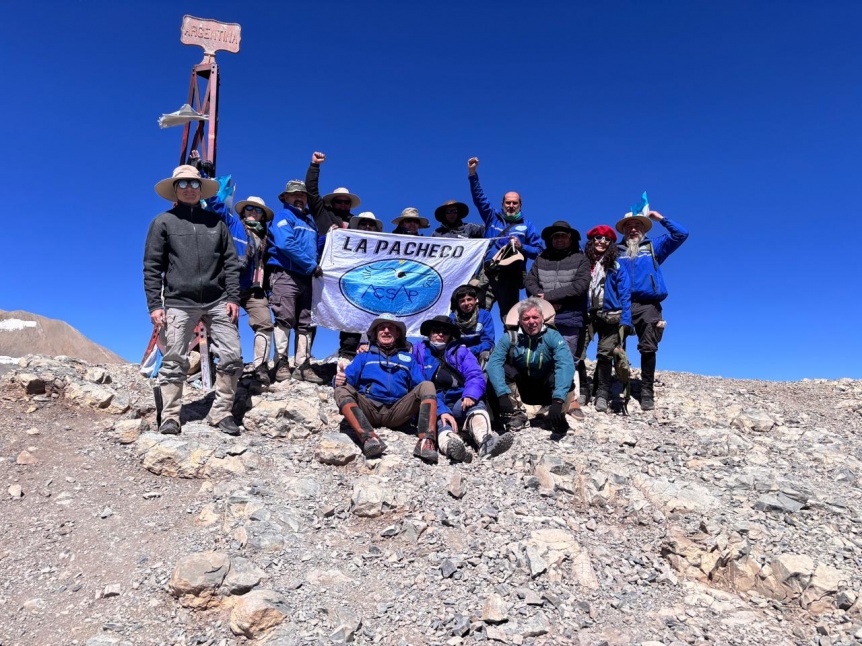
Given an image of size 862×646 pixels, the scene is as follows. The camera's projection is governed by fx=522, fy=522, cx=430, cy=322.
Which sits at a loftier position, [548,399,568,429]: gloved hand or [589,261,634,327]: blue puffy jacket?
[589,261,634,327]: blue puffy jacket

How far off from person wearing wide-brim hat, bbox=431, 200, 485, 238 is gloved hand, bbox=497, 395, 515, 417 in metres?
3.46

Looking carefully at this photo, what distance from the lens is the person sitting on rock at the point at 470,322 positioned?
798cm

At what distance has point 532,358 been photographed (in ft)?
24.4

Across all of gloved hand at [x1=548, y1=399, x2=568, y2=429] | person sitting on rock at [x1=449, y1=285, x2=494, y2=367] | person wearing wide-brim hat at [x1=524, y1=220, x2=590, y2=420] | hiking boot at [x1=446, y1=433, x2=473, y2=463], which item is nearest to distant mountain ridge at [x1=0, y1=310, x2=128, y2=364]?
person sitting on rock at [x1=449, y1=285, x2=494, y2=367]

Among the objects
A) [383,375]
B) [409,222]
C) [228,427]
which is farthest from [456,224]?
[228,427]

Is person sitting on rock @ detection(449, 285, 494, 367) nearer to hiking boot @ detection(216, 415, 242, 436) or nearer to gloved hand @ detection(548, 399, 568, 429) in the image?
gloved hand @ detection(548, 399, 568, 429)

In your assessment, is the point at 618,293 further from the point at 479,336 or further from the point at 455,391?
the point at 455,391

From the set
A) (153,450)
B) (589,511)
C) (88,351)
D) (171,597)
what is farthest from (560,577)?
(88,351)

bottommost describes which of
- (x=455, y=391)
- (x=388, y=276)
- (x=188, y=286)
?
(x=455, y=391)

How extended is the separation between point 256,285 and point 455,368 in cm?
341

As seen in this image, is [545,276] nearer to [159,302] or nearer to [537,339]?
[537,339]

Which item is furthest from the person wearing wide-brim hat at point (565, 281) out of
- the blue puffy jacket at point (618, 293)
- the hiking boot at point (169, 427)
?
the hiking boot at point (169, 427)

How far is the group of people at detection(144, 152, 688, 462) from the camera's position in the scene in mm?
6492

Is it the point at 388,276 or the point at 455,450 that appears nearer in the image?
the point at 455,450
